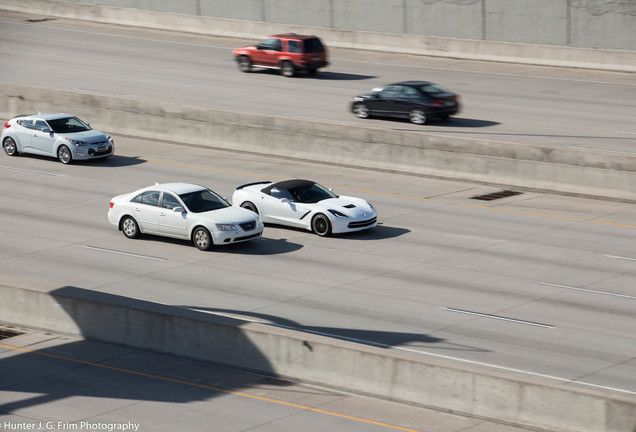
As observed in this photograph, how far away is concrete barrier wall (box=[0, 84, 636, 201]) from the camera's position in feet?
98.5

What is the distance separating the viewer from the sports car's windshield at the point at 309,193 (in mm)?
26406

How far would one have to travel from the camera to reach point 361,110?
3966cm

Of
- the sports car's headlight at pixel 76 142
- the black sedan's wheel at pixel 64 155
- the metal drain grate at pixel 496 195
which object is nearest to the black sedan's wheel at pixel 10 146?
the black sedan's wheel at pixel 64 155

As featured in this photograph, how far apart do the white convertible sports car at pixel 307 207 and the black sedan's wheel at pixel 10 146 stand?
11669 mm

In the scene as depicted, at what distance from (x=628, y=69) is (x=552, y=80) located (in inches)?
139

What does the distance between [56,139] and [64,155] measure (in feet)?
1.88

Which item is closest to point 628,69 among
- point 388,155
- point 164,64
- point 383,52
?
point 383,52

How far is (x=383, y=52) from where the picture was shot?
180 ft

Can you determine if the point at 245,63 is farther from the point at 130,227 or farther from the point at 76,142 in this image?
the point at 130,227

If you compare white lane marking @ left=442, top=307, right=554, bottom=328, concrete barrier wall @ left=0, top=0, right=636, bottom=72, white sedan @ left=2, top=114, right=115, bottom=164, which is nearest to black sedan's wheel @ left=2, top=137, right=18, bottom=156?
white sedan @ left=2, top=114, right=115, bottom=164

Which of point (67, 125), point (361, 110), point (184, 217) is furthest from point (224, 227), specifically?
point (361, 110)

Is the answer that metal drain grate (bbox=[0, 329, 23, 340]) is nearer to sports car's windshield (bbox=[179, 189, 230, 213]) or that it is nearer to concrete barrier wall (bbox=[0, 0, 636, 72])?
sports car's windshield (bbox=[179, 189, 230, 213])

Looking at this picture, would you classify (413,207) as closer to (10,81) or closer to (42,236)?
(42,236)

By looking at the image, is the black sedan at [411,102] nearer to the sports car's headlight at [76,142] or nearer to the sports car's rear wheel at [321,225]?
the sports car's headlight at [76,142]
